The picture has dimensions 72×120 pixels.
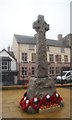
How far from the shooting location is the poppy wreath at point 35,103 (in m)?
6.33

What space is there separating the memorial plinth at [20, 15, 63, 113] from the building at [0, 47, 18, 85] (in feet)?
105

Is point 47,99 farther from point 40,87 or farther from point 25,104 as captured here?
point 25,104

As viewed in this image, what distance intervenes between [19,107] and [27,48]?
35329 millimetres

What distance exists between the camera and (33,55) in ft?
141

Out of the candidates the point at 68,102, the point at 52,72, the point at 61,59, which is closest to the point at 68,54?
the point at 61,59

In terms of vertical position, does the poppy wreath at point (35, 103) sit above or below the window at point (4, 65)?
below

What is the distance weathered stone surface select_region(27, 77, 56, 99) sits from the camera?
263 inches

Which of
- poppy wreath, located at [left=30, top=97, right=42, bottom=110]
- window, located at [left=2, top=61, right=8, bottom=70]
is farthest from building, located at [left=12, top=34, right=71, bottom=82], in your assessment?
poppy wreath, located at [left=30, top=97, right=42, bottom=110]

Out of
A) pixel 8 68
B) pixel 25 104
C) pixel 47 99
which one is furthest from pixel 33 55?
pixel 25 104

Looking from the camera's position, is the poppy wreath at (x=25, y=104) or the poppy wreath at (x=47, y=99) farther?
the poppy wreath at (x=47, y=99)

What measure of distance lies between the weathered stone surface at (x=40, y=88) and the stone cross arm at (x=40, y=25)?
194cm

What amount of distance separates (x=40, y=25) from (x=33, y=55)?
35548mm

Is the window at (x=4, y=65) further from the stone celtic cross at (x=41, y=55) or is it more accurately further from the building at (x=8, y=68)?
the stone celtic cross at (x=41, y=55)

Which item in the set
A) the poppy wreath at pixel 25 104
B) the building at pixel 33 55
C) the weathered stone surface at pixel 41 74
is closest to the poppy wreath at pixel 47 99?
the weathered stone surface at pixel 41 74
